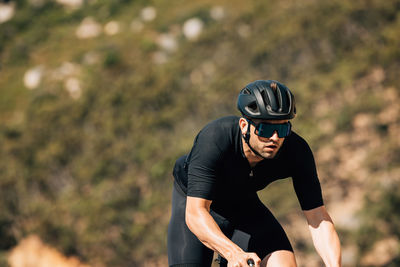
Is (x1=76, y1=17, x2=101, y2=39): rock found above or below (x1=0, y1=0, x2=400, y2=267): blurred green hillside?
above

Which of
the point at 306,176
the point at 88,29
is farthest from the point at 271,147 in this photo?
the point at 88,29

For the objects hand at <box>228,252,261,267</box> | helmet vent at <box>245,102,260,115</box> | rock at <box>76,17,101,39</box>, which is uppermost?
rock at <box>76,17,101,39</box>

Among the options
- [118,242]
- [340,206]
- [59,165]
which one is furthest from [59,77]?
[340,206]

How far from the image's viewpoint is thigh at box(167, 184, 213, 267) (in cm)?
363

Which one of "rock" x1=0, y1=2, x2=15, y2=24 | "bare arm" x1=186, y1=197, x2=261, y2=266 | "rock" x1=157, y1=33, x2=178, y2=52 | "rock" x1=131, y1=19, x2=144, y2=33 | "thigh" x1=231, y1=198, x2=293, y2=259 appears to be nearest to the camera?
"bare arm" x1=186, y1=197, x2=261, y2=266

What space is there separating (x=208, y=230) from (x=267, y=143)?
68 centimetres

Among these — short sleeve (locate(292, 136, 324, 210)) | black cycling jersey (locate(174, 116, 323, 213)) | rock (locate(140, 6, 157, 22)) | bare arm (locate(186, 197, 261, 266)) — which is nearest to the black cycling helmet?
black cycling jersey (locate(174, 116, 323, 213))

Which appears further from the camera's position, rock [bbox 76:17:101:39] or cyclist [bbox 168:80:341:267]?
rock [bbox 76:17:101:39]

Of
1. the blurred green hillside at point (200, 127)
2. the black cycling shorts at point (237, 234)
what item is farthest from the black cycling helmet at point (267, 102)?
the blurred green hillside at point (200, 127)

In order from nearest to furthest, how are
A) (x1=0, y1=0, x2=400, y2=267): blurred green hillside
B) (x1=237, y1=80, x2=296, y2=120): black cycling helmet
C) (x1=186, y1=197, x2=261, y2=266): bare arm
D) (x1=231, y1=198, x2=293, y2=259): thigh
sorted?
(x1=186, y1=197, x2=261, y2=266): bare arm < (x1=237, y1=80, x2=296, y2=120): black cycling helmet < (x1=231, y1=198, x2=293, y2=259): thigh < (x1=0, y1=0, x2=400, y2=267): blurred green hillside

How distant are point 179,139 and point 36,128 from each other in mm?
8722

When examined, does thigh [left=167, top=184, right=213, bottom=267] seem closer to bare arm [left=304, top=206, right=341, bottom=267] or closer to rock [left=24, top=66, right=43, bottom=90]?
bare arm [left=304, top=206, right=341, bottom=267]

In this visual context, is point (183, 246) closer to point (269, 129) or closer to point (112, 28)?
point (269, 129)

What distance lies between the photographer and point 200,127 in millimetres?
23062
